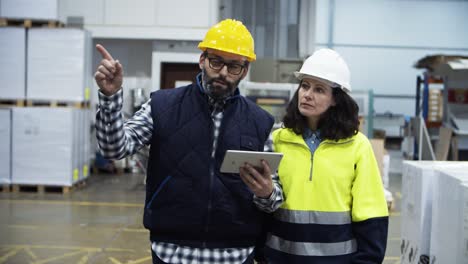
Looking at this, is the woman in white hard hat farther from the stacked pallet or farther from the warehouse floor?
the stacked pallet

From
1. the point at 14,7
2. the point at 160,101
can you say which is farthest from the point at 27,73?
the point at 160,101

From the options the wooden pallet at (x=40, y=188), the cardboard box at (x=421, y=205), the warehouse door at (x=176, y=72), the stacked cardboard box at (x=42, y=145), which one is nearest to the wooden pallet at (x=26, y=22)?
the stacked cardboard box at (x=42, y=145)

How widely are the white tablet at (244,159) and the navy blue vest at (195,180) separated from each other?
0.13 m

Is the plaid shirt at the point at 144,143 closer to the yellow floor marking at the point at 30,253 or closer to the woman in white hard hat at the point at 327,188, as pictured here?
the woman in white hard hat at the point at 327,188

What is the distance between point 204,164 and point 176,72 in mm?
9667

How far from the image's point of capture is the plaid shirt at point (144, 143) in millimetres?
1849

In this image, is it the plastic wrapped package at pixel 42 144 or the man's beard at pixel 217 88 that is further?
the plastic wrapped package at pixel 42 144

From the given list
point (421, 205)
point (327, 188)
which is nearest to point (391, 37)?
point (421, 205)

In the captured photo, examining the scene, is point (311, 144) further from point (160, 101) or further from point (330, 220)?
point (160, 101)

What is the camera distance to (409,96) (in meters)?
18.8

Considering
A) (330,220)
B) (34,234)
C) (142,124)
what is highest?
(142,124)

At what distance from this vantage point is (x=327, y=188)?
2.22 metres

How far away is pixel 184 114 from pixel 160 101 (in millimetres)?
124

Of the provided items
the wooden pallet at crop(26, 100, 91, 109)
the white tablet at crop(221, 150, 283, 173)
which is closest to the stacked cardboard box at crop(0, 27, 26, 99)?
the wooden pallet at crop(26, 100, 91, 109)
